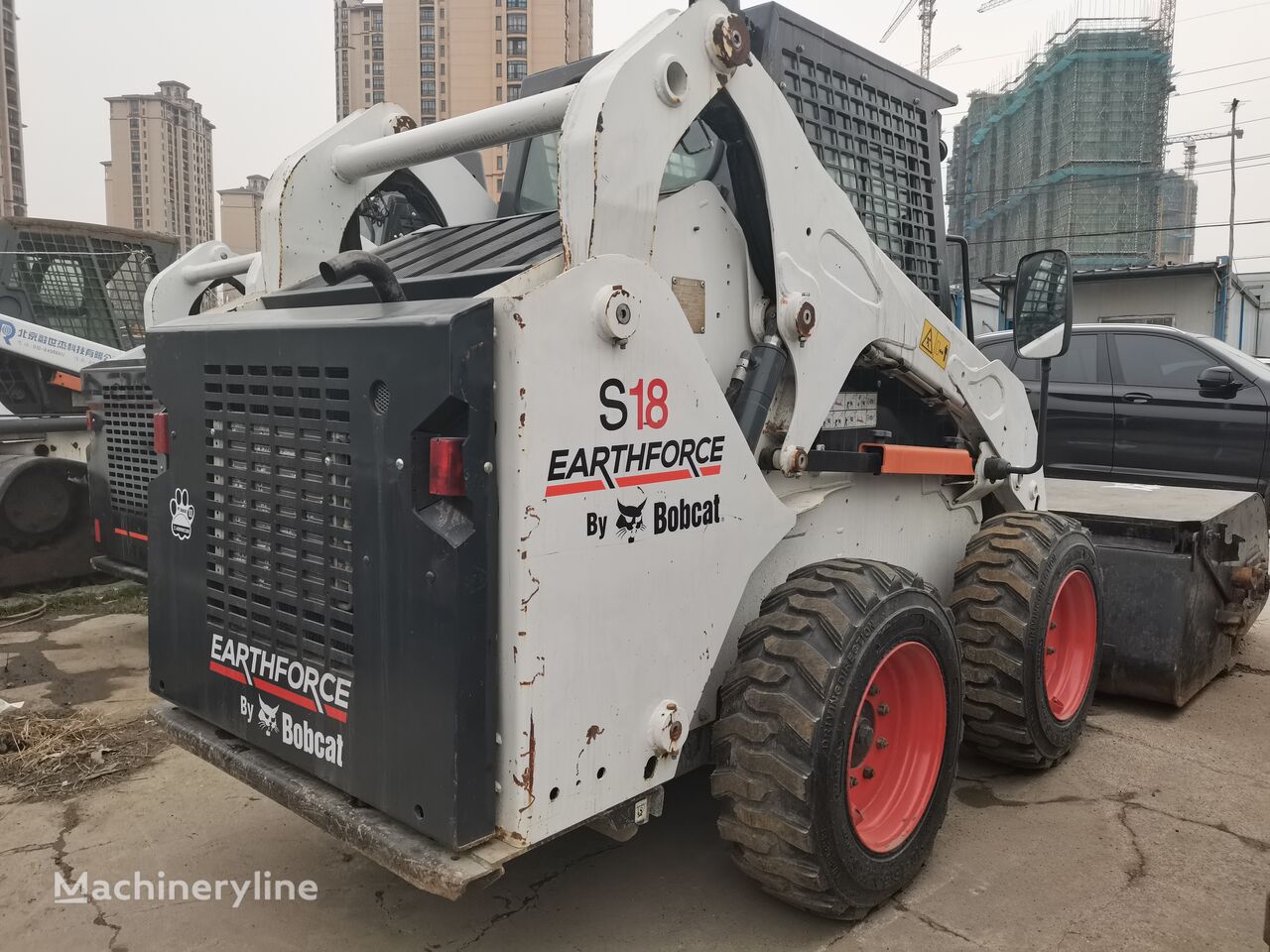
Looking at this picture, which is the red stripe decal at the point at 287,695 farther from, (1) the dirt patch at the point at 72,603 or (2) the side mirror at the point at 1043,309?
(1) the dirt patch at the point at 72,603

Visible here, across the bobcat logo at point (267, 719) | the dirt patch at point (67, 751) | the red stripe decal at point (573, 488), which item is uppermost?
the red stripe decal at point (573, 488)

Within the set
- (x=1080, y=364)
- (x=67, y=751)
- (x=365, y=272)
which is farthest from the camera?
(x=1080, y=364)

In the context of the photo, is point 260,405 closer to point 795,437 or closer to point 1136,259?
point 795,437

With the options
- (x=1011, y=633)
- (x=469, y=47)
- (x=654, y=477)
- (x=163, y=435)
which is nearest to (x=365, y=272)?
(x=654, y=477)

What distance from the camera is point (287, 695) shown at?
8.18ft

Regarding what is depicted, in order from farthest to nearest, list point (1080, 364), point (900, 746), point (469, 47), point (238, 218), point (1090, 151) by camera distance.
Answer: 1. point (469, 47)
2. point (238, 218)
3. point (1090, 151)
4. point (1080, 364)
5. point (900, 746)

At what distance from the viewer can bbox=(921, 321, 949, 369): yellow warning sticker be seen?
342 centimetres

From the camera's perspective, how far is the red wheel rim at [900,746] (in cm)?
291

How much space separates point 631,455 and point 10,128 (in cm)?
5521

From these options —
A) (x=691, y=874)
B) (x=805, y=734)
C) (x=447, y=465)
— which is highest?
(x=447, y=465)

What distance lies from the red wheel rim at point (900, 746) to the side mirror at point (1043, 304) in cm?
116

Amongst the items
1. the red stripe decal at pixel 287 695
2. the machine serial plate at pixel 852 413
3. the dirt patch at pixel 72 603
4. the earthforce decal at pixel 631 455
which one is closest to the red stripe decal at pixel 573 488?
the earthforce decal at pixel 631 455

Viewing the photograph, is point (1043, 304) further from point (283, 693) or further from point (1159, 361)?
point (1159, 361)

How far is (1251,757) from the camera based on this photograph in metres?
4.10
